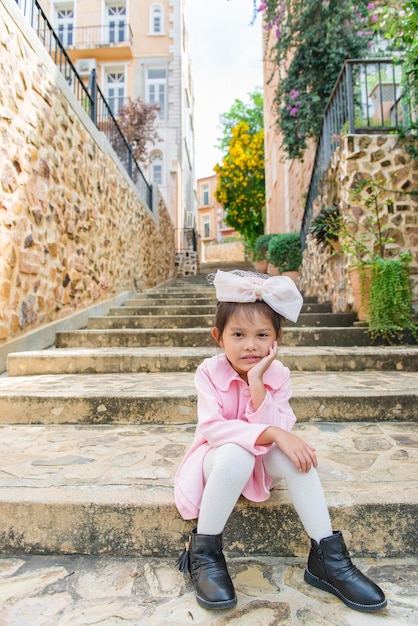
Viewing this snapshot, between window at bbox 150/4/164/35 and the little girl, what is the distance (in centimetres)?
1845

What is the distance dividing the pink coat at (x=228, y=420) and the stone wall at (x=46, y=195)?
7.47ft

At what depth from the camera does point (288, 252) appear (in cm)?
767

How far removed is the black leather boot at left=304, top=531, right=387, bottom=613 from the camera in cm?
109

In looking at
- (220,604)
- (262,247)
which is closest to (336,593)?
(220,604)

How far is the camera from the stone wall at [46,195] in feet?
10.4

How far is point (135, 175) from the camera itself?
770 cm

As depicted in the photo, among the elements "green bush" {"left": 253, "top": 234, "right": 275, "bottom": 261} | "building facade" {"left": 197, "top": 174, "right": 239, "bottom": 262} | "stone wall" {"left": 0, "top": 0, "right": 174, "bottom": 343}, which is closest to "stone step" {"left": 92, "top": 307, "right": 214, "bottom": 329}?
"stone wall" {"left": 0, "top": 0, "right": 174, "bottom": 343}

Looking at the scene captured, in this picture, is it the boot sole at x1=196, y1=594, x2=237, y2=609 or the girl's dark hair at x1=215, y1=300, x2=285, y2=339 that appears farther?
the girl's dark hair at x1=215, y1=300, x2=285, y2=339

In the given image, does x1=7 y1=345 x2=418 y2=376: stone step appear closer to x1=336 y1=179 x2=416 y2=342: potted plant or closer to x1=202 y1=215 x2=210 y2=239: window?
x1=336 y1=179 x2=416 y2=342: potted plant

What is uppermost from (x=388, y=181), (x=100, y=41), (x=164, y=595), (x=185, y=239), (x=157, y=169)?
(x=100, y=41)

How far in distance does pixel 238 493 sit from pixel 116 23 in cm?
1945

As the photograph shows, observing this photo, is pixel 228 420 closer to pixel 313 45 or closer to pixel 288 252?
→ pixel 288 252

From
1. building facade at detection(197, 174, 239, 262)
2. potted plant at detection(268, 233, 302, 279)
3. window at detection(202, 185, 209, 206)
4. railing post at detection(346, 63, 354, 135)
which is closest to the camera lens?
railing post at detection(346, 63, 354, 135)

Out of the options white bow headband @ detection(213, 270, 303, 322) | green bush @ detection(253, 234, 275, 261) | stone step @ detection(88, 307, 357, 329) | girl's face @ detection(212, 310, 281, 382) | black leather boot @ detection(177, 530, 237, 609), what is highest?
green bush @ detection(253, 234, 275, 261)
